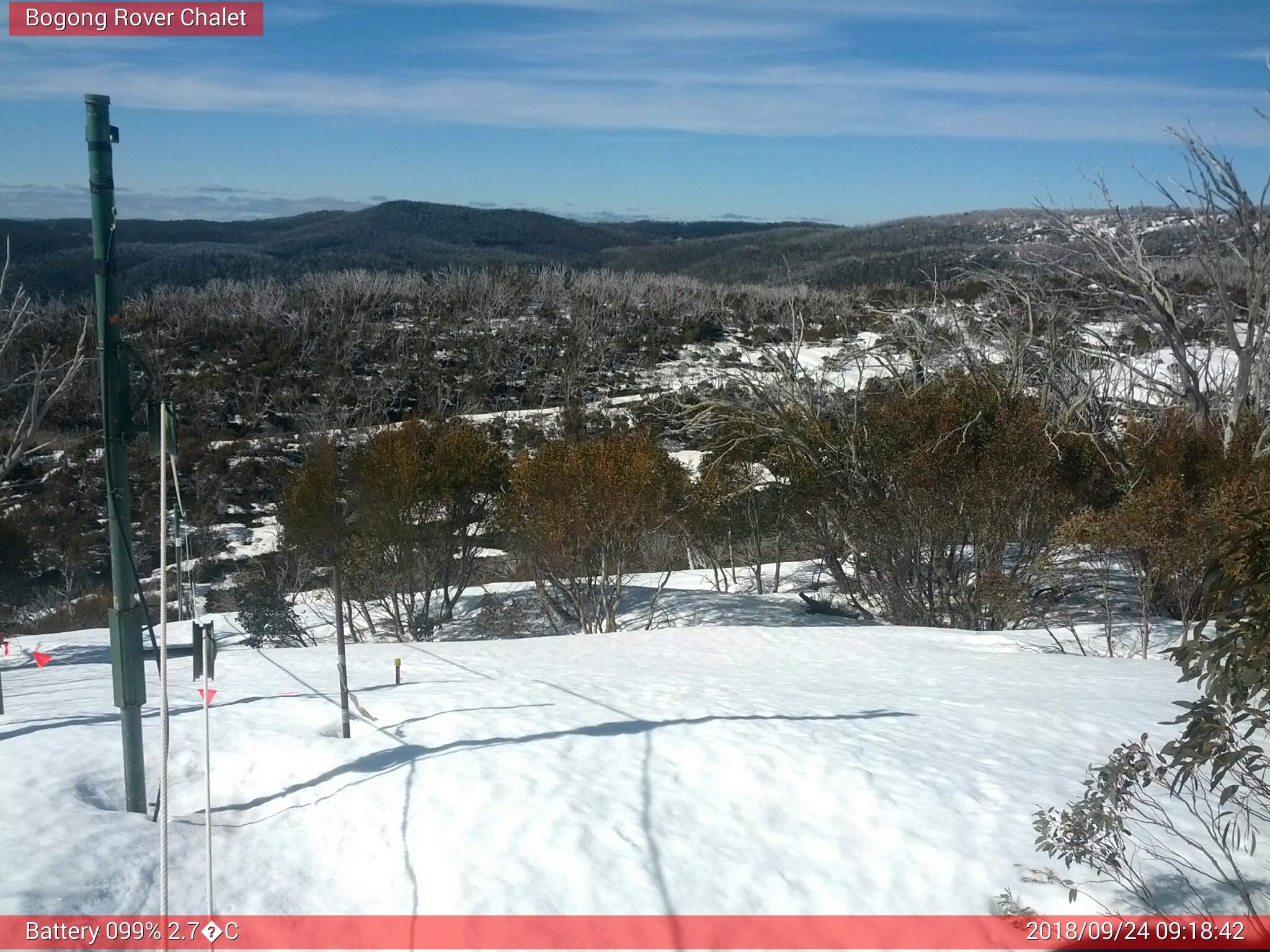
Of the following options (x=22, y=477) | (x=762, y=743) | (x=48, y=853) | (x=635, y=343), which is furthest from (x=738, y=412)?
(x=635, y=343)

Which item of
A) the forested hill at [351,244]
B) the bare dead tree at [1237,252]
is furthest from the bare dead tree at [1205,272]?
the forested hill at [351,244]

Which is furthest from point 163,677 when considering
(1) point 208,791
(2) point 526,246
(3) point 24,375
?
(2) point 526,246

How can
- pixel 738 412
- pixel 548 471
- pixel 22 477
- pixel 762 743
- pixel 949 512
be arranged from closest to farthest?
1. pixel 762 743
2. pixel 949 512
3. pixel 548 471
4. pixel 738 412
5. pixel 22 477

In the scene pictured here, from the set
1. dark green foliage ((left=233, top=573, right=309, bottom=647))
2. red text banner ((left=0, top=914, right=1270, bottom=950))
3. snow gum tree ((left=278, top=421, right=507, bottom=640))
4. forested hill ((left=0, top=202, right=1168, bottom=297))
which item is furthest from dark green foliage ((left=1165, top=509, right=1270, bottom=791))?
forested hill ((left=0, top=202, right=1168, bottom=297))

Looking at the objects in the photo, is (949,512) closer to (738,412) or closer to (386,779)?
(738,412)

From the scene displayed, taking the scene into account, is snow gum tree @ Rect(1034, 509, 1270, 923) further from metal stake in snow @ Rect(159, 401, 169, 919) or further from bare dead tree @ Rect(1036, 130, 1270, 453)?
bare dead tree @ Rect(1036, 130, 1270, 453)
